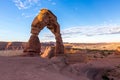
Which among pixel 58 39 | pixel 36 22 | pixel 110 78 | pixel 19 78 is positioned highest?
pixel 36 22

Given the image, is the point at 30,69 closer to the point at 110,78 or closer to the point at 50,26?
the point at 110,78

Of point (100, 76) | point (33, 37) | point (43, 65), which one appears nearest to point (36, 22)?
point (33, 37)

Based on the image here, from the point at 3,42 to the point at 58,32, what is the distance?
341 ft

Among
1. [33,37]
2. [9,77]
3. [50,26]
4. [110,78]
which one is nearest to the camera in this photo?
[9,77]

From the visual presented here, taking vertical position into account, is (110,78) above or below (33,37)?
below

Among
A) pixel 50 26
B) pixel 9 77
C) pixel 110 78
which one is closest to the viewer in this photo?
pixel 9 77

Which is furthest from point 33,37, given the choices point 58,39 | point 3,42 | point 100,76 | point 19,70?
point 3,42

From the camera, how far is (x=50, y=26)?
38562mm

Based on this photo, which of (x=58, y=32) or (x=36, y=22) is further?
(x=58, y=32)

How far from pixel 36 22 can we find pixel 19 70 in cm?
2522

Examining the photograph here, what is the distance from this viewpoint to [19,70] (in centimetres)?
1124

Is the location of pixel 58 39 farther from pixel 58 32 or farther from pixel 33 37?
pixel 33 37

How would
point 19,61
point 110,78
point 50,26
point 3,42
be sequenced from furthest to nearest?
point 3,42
point 50,26
point 110,78
point 19,61

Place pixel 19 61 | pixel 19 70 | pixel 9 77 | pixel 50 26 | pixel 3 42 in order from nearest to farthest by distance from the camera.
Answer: pixel 9 77 < pixel 19 70 < pixel 19 61 < pixel 50 26 < pixel 3 42
